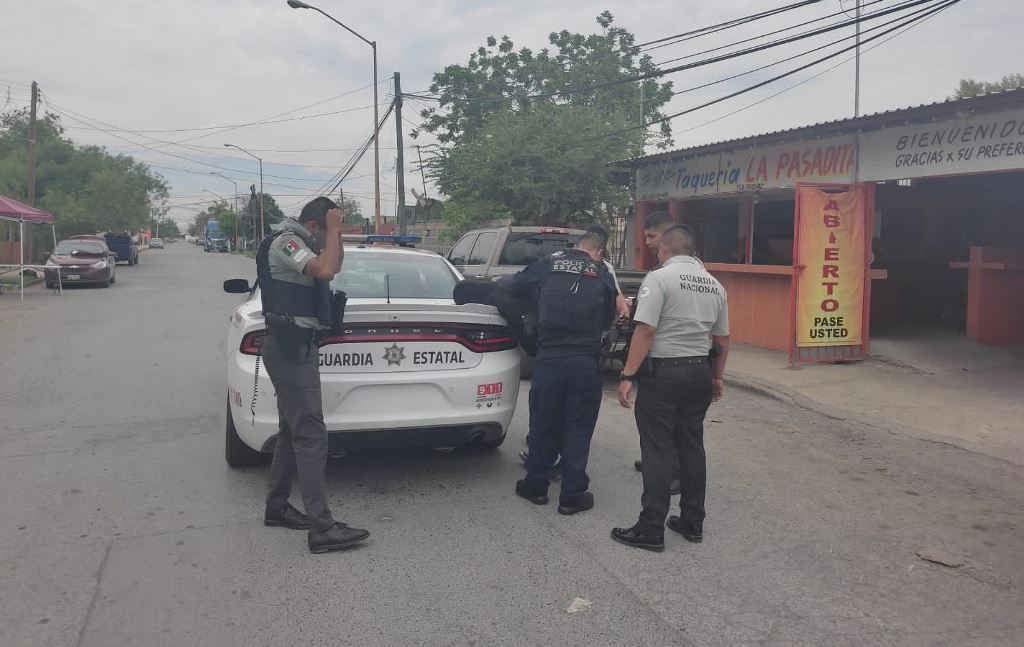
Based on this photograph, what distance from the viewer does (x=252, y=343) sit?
454 centimetres

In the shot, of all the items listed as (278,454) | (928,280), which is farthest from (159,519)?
(928,280)

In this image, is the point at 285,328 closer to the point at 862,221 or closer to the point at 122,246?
the point at 862,221

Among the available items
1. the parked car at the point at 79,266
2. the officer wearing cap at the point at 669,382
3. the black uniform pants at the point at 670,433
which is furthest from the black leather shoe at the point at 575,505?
the parked car at the point at 79,266

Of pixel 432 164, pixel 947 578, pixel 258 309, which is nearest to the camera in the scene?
pixel 947 578

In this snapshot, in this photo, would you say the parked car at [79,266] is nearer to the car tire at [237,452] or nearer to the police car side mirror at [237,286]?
the police car side mirror at [237,286]

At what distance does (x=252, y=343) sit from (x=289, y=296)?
30.5 inches

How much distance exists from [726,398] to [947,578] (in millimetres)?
4679

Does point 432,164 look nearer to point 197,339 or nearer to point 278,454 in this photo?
point 197,339

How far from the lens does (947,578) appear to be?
3775mm

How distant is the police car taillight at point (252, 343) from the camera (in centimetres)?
451

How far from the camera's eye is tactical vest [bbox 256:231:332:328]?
392 centimetres

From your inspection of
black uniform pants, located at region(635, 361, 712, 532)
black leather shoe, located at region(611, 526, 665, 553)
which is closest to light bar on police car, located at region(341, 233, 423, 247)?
black uniform pants, located at region(635, 361, 712, 532)

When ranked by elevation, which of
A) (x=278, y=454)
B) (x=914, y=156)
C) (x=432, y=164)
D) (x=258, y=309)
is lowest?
(x=278, y=454)

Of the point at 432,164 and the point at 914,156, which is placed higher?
the point at 432,164
